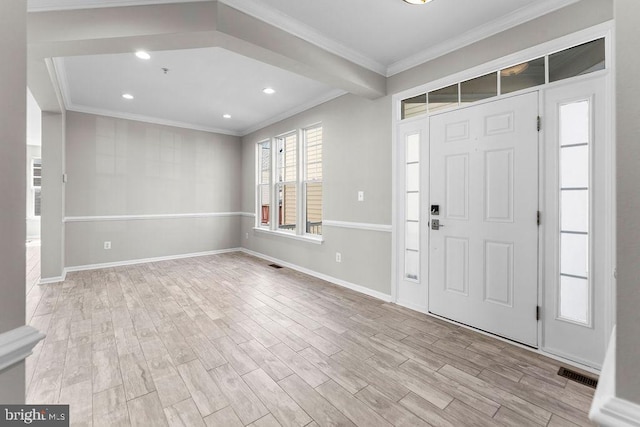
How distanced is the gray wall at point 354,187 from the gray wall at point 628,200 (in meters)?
2.72

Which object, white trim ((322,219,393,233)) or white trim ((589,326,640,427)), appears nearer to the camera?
white trim ((589,326,640,427))

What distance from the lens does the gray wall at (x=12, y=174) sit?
73cm

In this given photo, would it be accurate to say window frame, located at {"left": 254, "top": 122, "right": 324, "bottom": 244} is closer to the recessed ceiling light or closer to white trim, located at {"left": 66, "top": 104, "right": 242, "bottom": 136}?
white trim, located at {"left": 66, "top": 104, "right": 242, "bottom": 136}

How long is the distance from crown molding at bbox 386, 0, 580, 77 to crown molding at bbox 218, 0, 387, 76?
1.06ft

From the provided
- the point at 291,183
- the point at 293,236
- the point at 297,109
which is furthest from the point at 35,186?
the point at 297,109

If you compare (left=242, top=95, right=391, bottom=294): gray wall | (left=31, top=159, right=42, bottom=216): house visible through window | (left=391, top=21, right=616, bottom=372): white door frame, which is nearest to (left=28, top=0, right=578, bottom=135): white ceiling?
(left=391, top=21, right=616, bottom=372): white door frame

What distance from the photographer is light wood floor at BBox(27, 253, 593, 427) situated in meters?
1.61

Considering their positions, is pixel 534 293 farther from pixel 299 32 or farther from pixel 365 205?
pixel 299 32

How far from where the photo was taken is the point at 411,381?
1.89 metres

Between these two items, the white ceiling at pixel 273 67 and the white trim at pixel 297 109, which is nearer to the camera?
the white ceiling at pixel 273 67

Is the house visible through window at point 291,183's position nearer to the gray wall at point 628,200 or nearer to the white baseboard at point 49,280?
the white baseboard at point 49,280

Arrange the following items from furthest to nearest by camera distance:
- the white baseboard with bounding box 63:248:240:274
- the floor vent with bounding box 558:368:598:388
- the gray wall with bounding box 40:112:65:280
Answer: the white baseboard with bounding box 63:248:240:274
the gray wall with bounding box 40:112:65:280
the floor vent with bounding box 558:368:598:388

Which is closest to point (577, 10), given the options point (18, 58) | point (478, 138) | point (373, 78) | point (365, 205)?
point (478, 138)

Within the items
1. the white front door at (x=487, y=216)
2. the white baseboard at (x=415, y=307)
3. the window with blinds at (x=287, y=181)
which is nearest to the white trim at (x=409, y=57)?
the white front door at (x=487, y=216)
